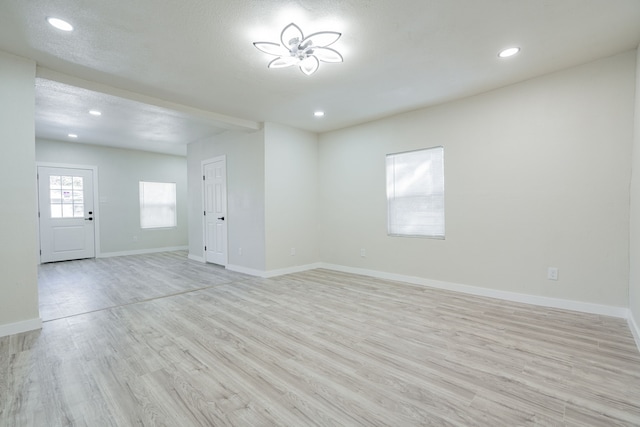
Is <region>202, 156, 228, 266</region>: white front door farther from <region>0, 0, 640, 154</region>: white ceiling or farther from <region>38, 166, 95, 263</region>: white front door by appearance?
<region>38, 166, 95, 263</region>: white front door

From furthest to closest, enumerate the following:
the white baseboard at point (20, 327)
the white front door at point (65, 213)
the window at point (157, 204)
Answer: the window at point (157, 204)
the white front door at point (65, 213)
the white baseboard at point (20, 327)

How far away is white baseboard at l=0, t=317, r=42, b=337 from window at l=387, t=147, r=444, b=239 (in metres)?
4.40

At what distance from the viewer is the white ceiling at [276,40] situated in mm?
2145

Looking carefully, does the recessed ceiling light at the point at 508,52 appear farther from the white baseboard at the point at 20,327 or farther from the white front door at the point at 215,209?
the white baseboard at the point at 20,327

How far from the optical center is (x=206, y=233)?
6312 mm

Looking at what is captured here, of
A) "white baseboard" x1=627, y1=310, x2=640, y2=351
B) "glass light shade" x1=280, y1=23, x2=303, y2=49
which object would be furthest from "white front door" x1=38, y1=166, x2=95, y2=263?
"white baseboard" x1=627, y1=310, x2=640, y2=351

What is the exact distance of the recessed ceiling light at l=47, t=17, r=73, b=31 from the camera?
7.27 feet

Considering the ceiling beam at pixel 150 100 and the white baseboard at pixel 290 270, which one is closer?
the ceiling beam at pixel 150 100

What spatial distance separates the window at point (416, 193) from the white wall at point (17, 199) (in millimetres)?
4397

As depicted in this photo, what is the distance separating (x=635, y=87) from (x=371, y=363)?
3.56m

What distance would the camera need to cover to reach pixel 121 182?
286 inches

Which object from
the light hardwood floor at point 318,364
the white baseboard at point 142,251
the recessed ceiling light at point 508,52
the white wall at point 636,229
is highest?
the recessed ceiling light at point 508,52

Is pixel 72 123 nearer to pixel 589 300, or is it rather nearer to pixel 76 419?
pixel 76 419

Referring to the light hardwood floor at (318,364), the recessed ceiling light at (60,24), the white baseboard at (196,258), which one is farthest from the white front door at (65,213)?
the recessed ceiling light at (60,24)
